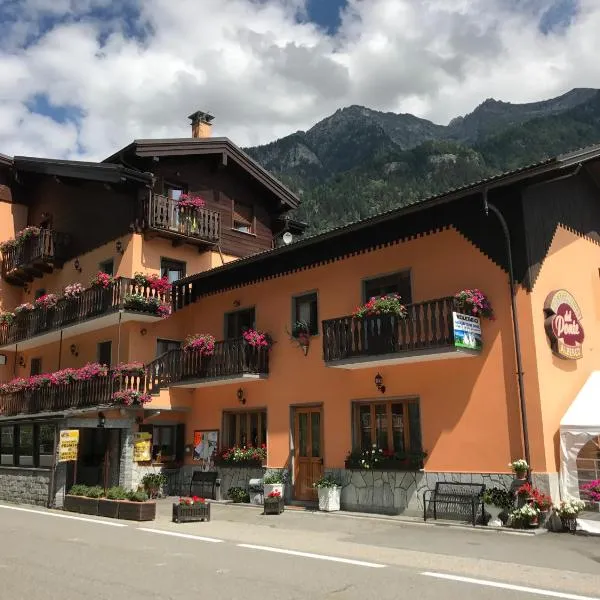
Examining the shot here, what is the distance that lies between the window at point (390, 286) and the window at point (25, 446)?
39.8 ft

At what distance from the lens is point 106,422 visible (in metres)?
19.1

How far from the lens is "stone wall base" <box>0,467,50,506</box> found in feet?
61.5

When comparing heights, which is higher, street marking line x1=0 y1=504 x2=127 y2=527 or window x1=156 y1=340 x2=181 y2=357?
window x1=156 y1=340 x2=181 y2=357

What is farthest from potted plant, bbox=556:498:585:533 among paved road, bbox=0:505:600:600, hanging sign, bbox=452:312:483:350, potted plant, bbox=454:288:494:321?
potted plant, bbox=454:288:494:321

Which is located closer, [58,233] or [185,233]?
[185,233]

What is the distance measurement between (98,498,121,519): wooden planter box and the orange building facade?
2195 millimetres

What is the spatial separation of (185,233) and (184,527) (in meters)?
10.9

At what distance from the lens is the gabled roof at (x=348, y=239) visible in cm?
1329

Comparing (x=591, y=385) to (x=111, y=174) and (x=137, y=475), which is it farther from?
(x=111, y=174)

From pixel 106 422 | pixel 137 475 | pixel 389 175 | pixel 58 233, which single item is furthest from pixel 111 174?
pixel 389 175

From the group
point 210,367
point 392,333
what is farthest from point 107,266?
point 392,333

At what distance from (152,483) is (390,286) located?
30.7ft

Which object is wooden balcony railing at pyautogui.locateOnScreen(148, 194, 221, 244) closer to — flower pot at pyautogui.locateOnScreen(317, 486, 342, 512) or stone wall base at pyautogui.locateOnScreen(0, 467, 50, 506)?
stone wall base at pyautogui.locateOnScreen(0, 467, 50, 506)

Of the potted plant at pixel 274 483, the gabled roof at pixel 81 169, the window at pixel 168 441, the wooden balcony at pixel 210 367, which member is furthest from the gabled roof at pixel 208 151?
the potted plant at pixel 274 483
